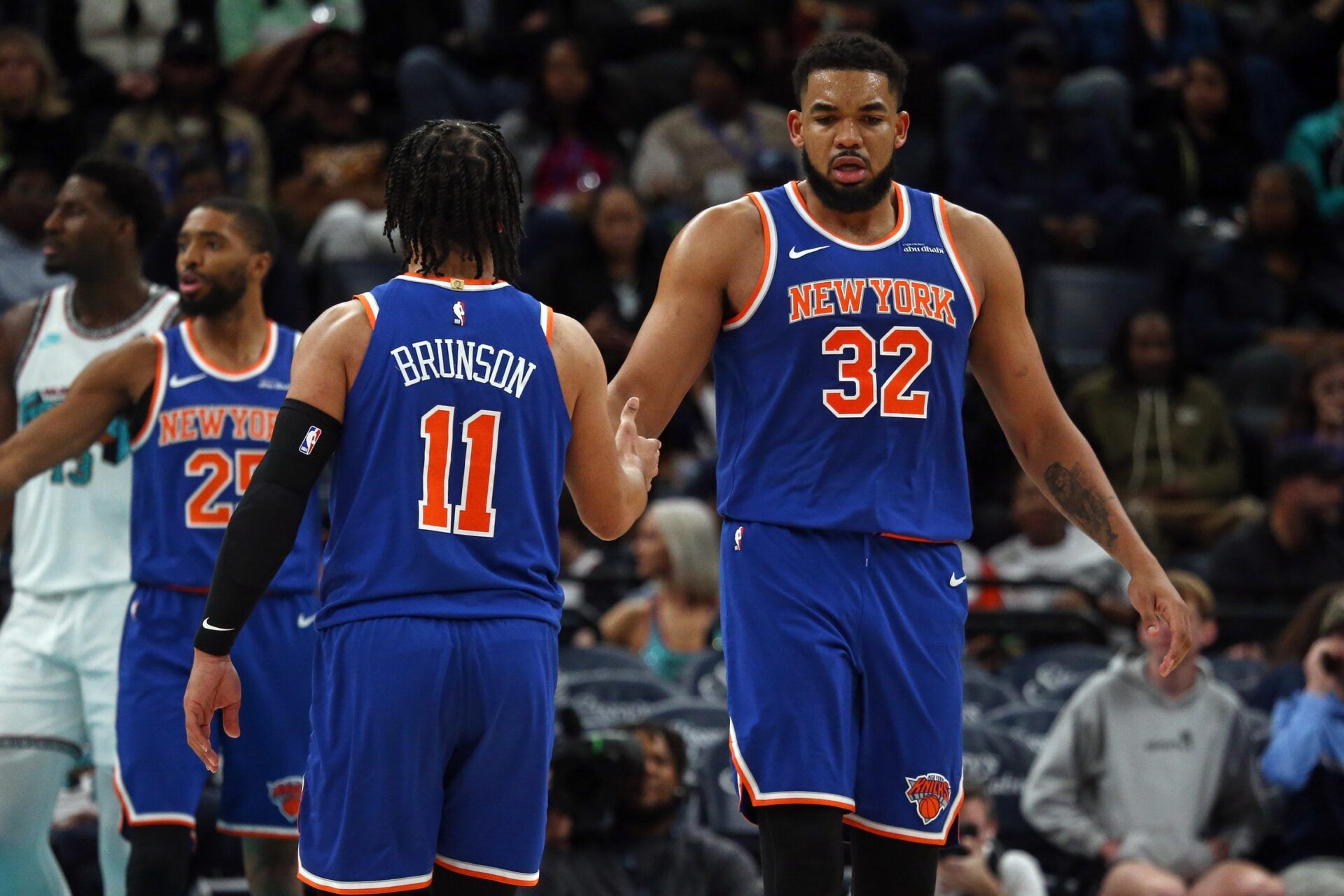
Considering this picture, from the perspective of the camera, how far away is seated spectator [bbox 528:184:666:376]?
11.0 meters

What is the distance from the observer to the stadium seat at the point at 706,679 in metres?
8.38

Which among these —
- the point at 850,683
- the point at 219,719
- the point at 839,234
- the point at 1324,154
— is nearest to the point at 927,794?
the point at 850,683

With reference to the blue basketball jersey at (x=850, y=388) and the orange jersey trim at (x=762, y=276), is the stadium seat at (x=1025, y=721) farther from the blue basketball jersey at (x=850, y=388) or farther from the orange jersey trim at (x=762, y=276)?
the orange jersey trim at (x=762, y=276)

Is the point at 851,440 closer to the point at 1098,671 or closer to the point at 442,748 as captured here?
the point at 442,748

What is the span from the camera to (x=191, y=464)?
550 centimetres

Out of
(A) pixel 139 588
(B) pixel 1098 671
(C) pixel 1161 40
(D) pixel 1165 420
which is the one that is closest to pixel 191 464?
(A) pixel 139 588

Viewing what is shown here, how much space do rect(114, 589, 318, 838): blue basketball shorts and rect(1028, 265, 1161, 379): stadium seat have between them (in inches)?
289

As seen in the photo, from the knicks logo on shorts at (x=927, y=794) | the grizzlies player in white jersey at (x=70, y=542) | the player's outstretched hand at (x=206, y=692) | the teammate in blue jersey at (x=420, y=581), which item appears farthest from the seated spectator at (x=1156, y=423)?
the player's outstretched hand at (x=206, y=692)

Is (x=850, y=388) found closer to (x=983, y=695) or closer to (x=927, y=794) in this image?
(x=927, y=794)

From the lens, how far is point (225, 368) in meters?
5.61

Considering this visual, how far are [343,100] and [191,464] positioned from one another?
7.07 metres

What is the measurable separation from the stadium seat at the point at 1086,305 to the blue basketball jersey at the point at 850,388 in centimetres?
745

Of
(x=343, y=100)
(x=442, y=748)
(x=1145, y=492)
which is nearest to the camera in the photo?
(x=442, y=748)

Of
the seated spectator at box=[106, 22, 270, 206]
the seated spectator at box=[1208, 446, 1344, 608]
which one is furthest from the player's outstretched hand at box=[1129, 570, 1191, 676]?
the seated spectator at box=[106, 22, 270, 206]
